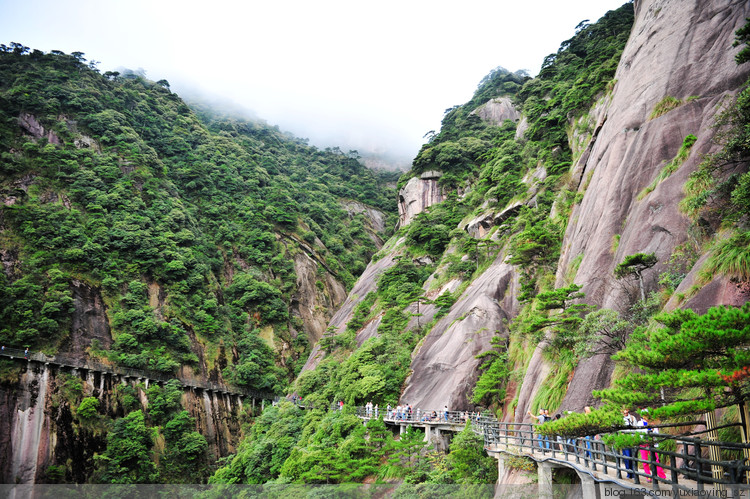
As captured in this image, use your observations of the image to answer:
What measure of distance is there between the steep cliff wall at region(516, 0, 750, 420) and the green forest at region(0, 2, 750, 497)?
74cm

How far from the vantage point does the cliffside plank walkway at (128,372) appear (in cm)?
3262

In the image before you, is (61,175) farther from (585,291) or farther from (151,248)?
(585,291)

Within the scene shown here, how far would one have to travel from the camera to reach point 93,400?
3366 centimetres

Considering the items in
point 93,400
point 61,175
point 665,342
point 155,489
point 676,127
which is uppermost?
point 61,175

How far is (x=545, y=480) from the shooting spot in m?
12.4

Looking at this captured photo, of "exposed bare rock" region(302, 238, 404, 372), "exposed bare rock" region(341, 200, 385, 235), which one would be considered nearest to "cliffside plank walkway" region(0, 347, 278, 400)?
"exposed bare rock" region(302, 238, 404, 372)

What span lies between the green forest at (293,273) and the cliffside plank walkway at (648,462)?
0.79 metres

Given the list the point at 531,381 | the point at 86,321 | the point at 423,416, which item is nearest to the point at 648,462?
the point at 531,381

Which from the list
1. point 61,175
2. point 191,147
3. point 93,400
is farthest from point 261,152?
point 93,400

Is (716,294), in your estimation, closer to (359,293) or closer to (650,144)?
(650,144)

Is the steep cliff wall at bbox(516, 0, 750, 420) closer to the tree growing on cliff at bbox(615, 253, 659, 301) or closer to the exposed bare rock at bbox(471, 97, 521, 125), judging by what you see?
the tree growing on cliff at bbox(615, 253, 659, 301)

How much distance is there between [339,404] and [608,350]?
20.8m

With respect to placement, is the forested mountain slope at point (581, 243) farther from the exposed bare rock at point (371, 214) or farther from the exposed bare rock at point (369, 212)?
the exposed bare rock at point (369, 212)

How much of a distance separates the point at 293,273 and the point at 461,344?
1442 inches
